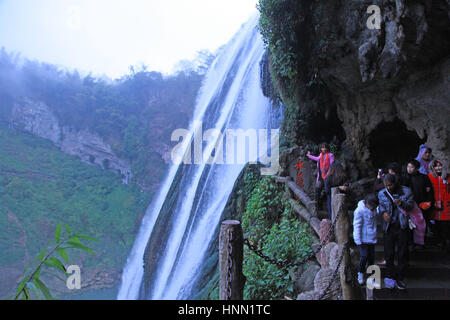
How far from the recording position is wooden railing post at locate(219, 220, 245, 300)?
8.46ft

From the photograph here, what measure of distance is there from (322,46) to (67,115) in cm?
2119

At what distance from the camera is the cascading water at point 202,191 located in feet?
26.6

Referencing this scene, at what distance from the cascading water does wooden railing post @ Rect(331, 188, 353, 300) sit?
15.7ft

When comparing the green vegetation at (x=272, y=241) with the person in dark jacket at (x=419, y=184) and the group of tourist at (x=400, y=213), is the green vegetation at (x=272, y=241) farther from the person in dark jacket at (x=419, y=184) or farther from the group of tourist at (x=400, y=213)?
the person in dark jacket at (x=419, y=184)

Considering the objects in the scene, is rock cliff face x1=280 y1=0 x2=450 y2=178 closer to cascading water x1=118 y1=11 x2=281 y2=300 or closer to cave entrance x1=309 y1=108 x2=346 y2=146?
cave entrance x1=309 y1=108 x2=346 y2=146

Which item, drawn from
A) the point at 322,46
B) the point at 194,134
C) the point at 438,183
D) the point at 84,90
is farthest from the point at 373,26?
the point at 84,90

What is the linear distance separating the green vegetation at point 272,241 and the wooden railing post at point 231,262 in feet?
7.03

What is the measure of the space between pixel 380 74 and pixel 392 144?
8.87 ft

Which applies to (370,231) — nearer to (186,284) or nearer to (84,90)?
(186,284)

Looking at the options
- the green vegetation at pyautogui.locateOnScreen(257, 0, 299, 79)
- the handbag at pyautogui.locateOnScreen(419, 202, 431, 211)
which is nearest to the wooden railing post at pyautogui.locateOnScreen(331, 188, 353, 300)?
the handbag at pyautogui.locateOnScreen(419, 202, 431, 211)

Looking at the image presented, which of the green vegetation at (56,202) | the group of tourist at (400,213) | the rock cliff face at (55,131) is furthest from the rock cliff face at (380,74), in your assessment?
the rock cliff face at (55,131)

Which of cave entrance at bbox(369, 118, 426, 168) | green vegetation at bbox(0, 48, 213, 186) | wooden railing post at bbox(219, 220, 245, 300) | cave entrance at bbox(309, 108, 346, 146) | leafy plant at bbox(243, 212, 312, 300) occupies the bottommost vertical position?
leafy plant at bbox(243, 212, 312, 300)

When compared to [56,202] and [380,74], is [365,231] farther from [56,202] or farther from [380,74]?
[56,202]

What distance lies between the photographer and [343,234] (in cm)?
318
